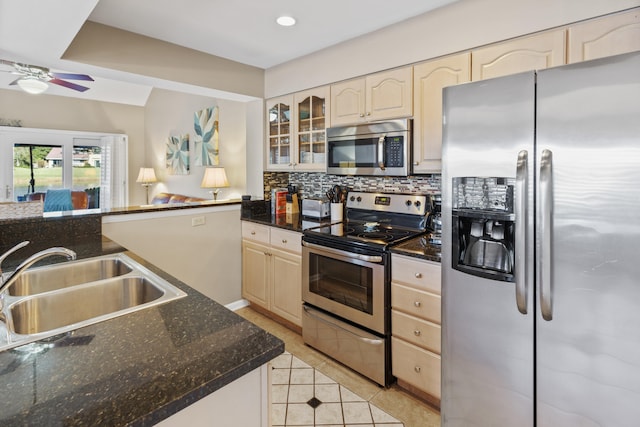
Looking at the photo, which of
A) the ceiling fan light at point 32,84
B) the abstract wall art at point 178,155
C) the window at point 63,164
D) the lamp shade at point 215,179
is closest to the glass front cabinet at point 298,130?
the lamp shade at point 215,179

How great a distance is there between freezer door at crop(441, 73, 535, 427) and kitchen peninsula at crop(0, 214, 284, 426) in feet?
3.48

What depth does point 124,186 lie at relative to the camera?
6.56 m

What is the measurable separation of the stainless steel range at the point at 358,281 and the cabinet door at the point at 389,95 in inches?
24.3

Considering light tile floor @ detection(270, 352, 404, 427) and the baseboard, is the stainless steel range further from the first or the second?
the baseboard

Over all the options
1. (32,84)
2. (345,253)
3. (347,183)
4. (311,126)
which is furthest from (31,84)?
(345,253)

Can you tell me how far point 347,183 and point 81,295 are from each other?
7.27ft

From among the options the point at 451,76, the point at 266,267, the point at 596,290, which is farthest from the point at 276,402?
the point at 451,76

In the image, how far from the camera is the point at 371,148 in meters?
2.54

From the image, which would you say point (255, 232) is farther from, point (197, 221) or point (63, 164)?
point (63, 164)

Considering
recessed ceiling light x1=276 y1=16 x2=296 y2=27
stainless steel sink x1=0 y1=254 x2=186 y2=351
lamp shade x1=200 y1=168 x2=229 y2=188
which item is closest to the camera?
stainless steel sink x1=0 y1=254 x2=186 y2=351

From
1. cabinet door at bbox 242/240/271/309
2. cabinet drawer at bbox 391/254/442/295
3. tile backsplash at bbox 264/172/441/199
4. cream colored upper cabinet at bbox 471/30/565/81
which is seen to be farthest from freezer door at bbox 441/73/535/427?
cabinet door at bbox 242/240/271/309

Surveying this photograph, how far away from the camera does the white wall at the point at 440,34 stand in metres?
1.76

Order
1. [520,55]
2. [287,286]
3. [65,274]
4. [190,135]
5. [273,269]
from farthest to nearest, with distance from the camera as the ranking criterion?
[190,135] → [273,269] → [287,286] → [520,55] → [65,274]

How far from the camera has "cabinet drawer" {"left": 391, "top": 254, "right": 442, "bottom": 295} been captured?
1901 mm
